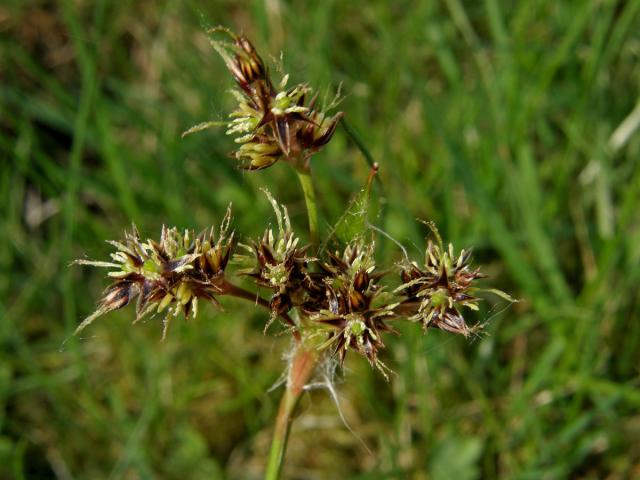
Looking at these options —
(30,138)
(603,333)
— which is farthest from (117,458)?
(603,333)

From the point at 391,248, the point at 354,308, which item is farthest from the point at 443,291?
the point at 391,248

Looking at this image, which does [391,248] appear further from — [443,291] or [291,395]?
[443,291]

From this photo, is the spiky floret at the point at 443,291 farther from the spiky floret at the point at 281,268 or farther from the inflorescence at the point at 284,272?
the spiky floret at the point at 281,268

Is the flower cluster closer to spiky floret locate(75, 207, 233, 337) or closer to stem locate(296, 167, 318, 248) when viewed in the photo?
stem locate(296, 167, 318, 248)

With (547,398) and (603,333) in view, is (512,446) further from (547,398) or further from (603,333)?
(603,333)

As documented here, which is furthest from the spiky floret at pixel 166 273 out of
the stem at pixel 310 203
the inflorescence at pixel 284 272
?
the stem at pixel 310 203

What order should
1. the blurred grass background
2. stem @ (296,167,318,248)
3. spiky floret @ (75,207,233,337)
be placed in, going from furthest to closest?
1. the blurred grass background
2. stem @ (296,167,318,248)
3. spiky floret @ (75,207,233,337)

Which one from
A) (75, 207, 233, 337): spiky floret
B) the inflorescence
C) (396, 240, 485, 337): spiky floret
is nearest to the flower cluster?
the inflorescence
